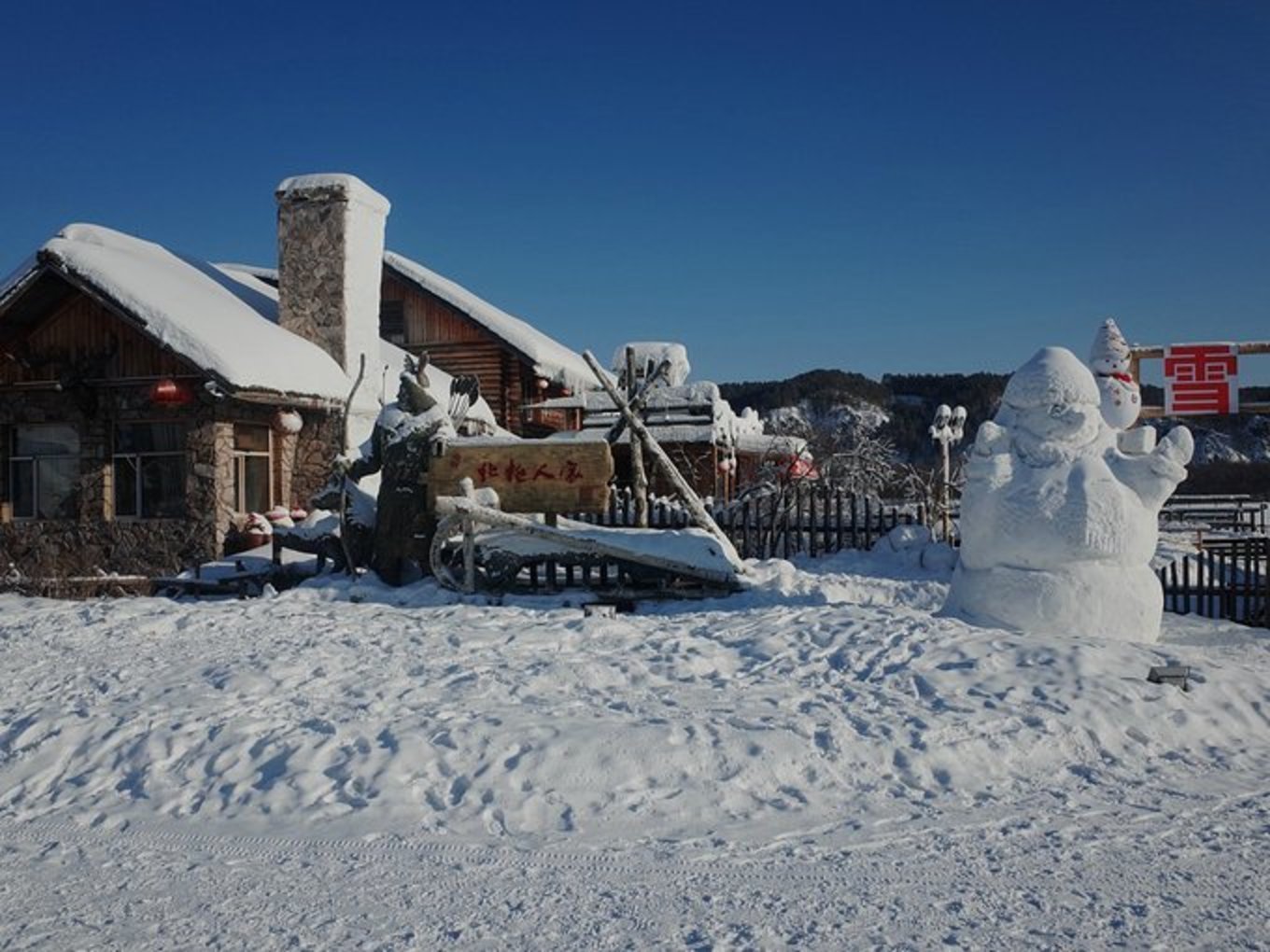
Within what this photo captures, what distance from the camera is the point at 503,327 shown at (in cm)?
2327

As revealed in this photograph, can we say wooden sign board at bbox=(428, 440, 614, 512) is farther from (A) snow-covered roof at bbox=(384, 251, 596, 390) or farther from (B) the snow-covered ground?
(A) snow-covered roof at bbox=(384, 251, 596, 390)

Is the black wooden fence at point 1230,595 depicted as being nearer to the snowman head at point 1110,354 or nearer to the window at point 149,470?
the snowman head at point 1110,354

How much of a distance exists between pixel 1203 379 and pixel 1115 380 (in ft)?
3.22

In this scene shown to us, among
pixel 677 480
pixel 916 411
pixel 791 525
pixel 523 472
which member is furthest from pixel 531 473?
pixel 916 411

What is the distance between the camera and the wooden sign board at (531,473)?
36.7 feet

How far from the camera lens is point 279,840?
4.59 metres

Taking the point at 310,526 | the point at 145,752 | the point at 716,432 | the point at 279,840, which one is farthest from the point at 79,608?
the point at 716,432

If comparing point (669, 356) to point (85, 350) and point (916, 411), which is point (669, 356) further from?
point (916, 411)

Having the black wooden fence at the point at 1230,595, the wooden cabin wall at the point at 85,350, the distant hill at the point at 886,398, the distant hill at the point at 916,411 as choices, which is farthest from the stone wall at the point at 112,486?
the distant hill at the point at 886,398

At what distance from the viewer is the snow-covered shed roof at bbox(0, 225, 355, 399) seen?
1441cm

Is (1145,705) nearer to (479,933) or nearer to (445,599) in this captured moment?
(479,933)

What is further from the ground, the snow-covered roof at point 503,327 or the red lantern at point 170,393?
the snow-covered roof at point 503,327

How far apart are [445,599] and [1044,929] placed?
7818 mm

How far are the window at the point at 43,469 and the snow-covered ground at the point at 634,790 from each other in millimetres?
8832
